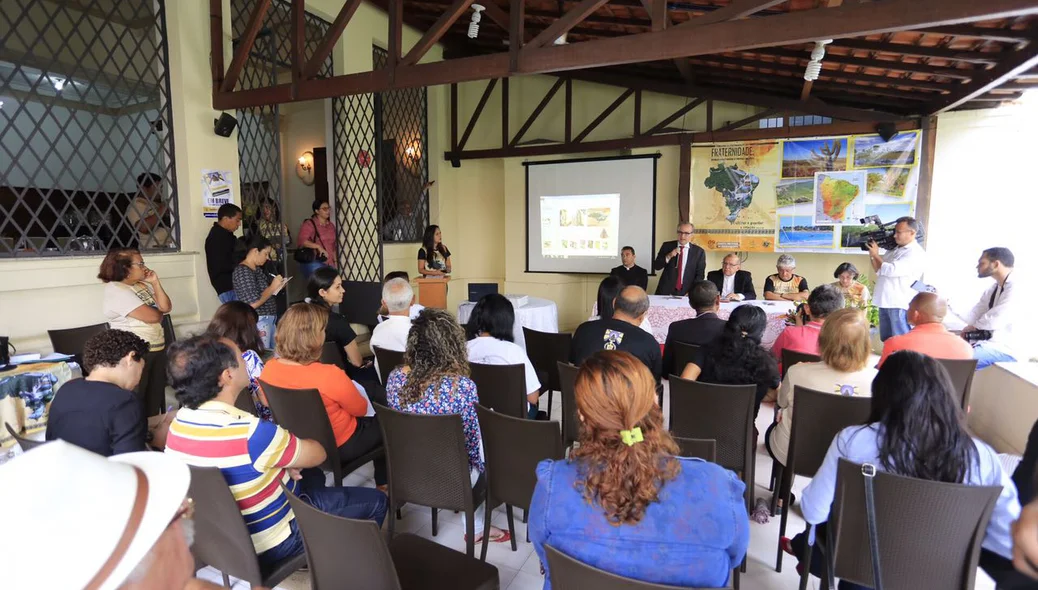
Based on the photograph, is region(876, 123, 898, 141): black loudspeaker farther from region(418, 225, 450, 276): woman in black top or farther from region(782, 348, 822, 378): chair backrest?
region(418, 225, 450, 276): woman in black top

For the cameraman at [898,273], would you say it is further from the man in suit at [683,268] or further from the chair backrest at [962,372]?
the chair backrest at [962,372]

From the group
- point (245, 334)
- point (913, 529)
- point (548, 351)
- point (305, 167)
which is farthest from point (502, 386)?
point (305, 167)

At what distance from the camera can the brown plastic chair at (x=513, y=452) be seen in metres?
1.94

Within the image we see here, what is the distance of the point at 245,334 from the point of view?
8.71ft

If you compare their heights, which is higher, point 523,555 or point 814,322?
point 814,322

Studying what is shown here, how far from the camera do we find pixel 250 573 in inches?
62.2

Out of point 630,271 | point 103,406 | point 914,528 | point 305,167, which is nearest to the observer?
point 914,528

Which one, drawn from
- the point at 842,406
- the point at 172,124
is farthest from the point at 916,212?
the point at 172,124

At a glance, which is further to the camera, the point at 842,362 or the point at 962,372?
the point at 962,372

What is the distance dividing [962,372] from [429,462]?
2.56 metres

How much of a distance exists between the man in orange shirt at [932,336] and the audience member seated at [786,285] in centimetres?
235

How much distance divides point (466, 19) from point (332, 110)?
75.9 inches

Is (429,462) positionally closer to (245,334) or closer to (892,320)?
(245,334)

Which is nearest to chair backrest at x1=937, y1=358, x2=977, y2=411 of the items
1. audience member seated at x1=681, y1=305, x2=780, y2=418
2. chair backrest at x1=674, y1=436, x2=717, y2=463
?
audience member seated at x1=681, y1=305, x2=780, y2=418
